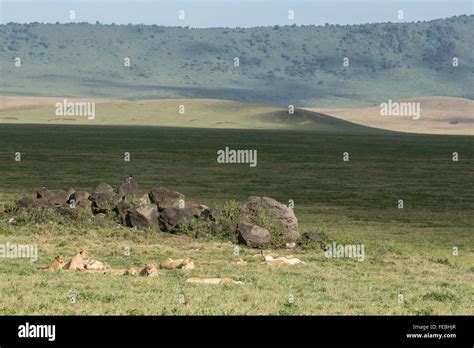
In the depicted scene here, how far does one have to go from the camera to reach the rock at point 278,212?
2840 centimetres

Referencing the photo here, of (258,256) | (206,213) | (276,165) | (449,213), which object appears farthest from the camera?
(276,165)

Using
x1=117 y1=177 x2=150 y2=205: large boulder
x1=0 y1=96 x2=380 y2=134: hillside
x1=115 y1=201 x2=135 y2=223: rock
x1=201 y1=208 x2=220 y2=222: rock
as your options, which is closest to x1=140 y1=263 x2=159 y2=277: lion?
x1=201 y1=208 x2=220 y2=222: rock

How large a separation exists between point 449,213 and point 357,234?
34.1 ft

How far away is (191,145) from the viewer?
340 ft

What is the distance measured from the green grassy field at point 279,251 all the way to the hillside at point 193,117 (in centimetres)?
10349

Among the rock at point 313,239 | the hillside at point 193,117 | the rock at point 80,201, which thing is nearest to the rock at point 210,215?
the rock at point 313,239

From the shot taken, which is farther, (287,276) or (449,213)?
(449,213)

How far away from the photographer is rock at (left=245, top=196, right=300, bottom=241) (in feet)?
93.2

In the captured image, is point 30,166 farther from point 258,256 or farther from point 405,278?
point 405,278

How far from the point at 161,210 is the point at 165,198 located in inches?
14.8

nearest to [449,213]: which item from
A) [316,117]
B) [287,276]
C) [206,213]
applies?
[206,213]

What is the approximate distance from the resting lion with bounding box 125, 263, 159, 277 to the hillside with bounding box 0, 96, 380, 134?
152m

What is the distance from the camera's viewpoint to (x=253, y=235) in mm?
27688
